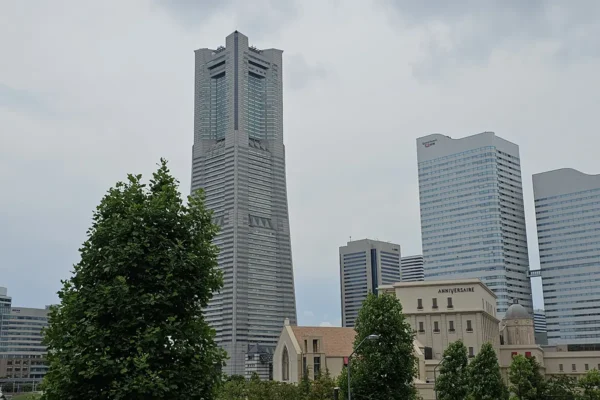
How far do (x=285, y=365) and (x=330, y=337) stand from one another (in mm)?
9968

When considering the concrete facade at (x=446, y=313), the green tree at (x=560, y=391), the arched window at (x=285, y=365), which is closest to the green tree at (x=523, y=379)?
the green tree at (x=560, y=391)

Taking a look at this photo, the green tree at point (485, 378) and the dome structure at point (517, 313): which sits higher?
the dome structure at point (517, 313)

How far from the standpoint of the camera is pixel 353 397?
56.6 m

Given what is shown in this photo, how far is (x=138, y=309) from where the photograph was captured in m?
26.0

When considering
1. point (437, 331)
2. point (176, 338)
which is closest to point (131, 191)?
point (176, 338)

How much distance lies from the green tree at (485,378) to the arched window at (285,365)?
4808cm

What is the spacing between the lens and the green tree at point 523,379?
81.4 metres

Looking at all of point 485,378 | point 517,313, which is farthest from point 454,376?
point 517,313

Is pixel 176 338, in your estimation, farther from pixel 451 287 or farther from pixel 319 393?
pixel 451 287

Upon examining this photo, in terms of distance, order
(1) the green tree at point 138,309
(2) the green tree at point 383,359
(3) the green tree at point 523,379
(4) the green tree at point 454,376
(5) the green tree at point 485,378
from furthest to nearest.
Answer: (3) the green tree at point 523,379 < (4) the green tree at point 454,376 < (5) the green tree at point 485,378 < (2) the green tree at point 383,359 < (1) the green tree at point 138,309

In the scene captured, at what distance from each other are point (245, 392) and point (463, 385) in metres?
39.8

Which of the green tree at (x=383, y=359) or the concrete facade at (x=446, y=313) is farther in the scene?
the concrete facade at (x=446, y=313)

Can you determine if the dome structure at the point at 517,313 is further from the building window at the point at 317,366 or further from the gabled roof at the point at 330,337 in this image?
the building window at the point at 317,366

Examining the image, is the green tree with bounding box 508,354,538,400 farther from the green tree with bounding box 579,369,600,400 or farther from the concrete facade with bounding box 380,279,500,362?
the concrete facade with bounding box 380,279,500,362
